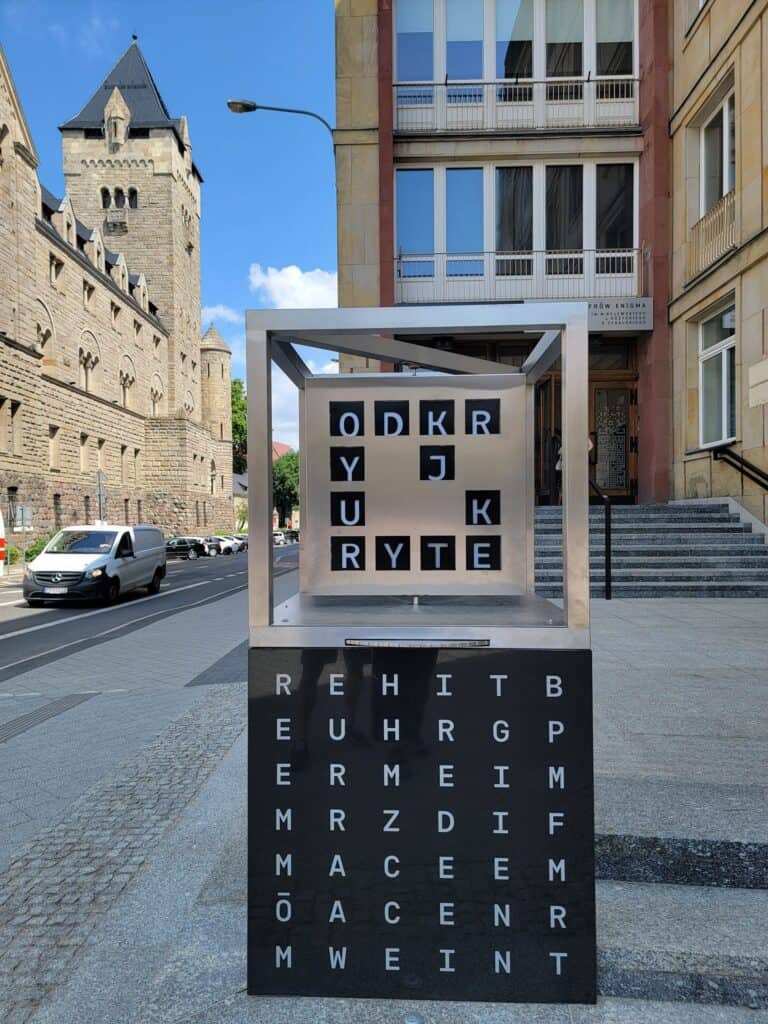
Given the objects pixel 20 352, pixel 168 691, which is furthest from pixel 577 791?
pixel 20 352

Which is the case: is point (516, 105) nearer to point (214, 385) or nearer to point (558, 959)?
point (558, 959)

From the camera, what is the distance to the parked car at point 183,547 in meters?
39.7

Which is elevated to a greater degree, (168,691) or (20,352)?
(20,352)

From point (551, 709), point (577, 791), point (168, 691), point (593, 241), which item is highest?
point (593, 241)

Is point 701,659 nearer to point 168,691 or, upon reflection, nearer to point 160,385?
point 168,691

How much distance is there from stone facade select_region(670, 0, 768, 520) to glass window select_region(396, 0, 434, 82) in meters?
5.58

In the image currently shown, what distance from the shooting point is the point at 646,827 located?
8.94 ft

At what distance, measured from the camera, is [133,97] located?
56281mm

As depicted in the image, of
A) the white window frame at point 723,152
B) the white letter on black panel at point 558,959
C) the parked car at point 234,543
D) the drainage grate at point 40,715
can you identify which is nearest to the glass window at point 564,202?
the white window frame at point 723,152

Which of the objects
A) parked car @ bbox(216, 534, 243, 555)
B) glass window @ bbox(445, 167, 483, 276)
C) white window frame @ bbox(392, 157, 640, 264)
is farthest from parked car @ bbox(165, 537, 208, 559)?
glass window @ bbox(445, 167, 483, 276)

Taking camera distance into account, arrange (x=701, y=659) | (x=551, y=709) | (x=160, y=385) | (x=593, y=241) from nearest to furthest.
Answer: (x=551, y=709) → (x=701, y=659) → (x=593, y=241) → (x=160, y=385)

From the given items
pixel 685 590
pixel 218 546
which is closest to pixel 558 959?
pixel 685 590

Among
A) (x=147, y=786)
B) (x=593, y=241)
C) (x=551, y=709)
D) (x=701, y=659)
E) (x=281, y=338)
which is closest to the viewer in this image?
(x=551, y=709)

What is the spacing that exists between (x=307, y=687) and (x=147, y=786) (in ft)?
8.09
